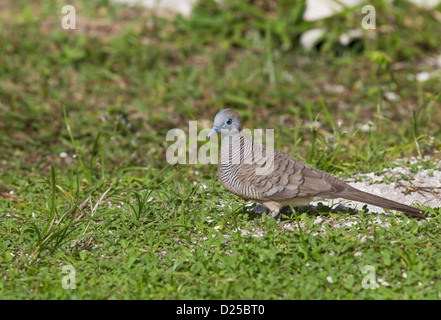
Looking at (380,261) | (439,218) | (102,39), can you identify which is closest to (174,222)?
(380,261)

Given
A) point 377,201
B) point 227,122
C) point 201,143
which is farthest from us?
point 201,143

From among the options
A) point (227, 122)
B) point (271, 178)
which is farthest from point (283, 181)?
point (227, 122)

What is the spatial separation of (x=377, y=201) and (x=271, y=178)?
0.73 meters

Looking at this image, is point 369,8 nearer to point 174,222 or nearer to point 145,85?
point 145,85

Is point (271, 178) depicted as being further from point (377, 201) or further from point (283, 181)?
point (377, 201)

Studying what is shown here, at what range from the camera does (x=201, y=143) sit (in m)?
5.83

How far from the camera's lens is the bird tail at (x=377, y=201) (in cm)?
388

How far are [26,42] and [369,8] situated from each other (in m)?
4.49

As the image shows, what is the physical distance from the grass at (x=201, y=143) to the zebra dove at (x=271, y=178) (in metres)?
0.20

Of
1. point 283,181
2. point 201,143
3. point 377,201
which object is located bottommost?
point 377,201

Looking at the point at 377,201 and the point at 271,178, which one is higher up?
the point at 271,178

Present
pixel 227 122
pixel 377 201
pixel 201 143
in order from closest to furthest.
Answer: pixel 377 201 → pixel 227 122 → pixel 201 143

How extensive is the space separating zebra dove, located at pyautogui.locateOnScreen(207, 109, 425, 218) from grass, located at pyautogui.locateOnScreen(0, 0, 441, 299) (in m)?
0.20
